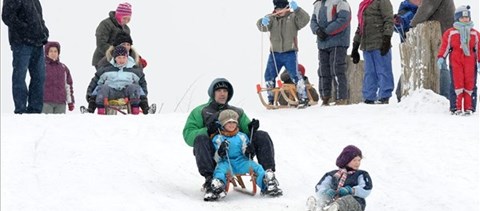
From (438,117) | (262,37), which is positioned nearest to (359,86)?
(262,37)

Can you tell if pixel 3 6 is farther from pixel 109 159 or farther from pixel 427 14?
pixel 427 14

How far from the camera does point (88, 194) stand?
24.1 feet

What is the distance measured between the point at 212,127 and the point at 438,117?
3605mm

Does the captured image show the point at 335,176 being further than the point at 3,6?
No

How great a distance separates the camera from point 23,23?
445 inches

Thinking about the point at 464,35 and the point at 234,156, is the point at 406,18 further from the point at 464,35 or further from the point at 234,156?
the point at 234,156

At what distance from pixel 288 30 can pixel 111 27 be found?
7.79ft

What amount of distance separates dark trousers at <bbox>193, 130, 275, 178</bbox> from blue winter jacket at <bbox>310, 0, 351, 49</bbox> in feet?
16.7

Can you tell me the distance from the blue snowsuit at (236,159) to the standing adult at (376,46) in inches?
195

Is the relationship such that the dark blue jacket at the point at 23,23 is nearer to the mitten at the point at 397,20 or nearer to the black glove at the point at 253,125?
the black glove at the point at 253,125

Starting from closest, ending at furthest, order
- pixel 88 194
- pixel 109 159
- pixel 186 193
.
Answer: pixel 88 194
pixel 186 193
pixel 109 159

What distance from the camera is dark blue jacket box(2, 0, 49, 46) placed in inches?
443

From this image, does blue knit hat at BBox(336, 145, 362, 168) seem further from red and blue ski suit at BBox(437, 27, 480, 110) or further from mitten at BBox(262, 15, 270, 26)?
mitten at BBox(262, 15, 270, 26)

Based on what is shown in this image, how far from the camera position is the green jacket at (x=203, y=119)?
8.59 m
